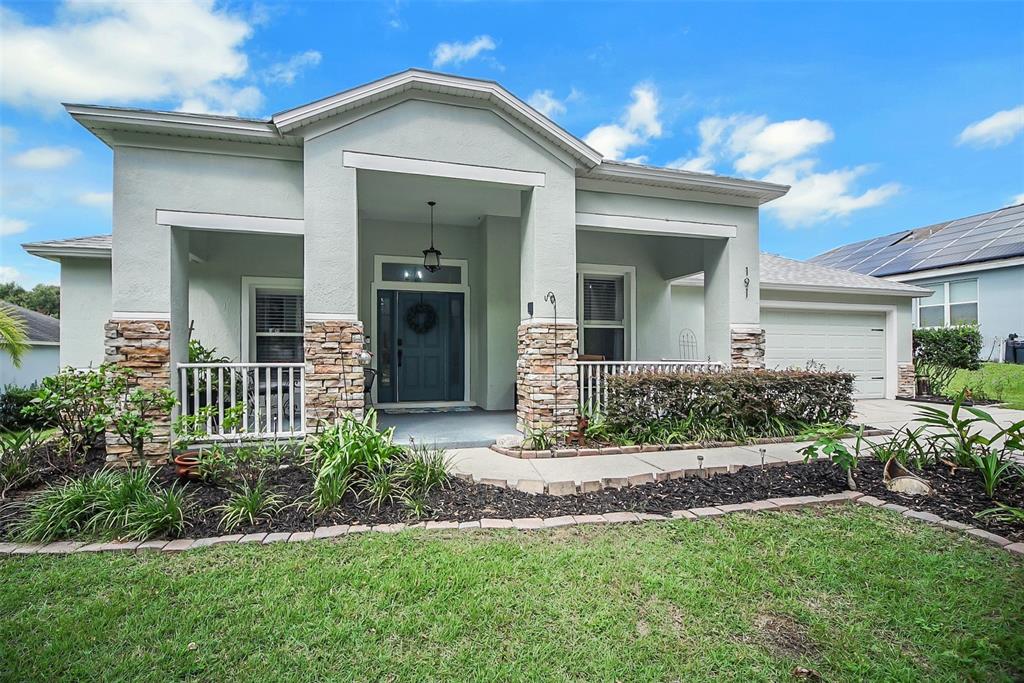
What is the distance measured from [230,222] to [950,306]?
2072 cm

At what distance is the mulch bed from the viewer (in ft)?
11.9

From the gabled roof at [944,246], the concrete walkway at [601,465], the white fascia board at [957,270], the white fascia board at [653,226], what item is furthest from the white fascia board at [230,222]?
the gabled roof at [944,246]

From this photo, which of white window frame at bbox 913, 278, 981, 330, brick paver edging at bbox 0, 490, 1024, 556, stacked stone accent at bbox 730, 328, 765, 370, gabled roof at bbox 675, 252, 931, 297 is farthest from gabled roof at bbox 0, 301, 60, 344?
white window frame at bbox 913, 278, 981, 330

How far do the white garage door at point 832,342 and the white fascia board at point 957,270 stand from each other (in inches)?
176

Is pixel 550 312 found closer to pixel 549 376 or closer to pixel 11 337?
pixel 549 376

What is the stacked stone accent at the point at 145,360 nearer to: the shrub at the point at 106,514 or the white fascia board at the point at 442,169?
the shrub at the point at 106,514

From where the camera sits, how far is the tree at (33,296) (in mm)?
25898

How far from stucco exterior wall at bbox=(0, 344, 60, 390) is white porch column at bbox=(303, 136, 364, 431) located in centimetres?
910

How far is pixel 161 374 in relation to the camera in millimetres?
5441

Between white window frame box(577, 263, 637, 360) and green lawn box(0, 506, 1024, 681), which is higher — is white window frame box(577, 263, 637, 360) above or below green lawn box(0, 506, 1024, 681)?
above

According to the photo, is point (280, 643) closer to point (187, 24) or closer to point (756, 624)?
point (756, 624)

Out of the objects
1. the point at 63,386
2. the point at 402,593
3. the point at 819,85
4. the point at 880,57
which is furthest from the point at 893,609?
the point at 819,85

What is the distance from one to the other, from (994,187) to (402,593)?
28.7 meters

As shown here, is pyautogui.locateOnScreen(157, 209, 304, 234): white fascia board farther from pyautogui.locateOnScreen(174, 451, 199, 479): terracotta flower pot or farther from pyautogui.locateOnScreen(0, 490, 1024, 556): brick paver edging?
pyautogui.locateOnScreen(0, 490, 1024, 556): brick paver edging
